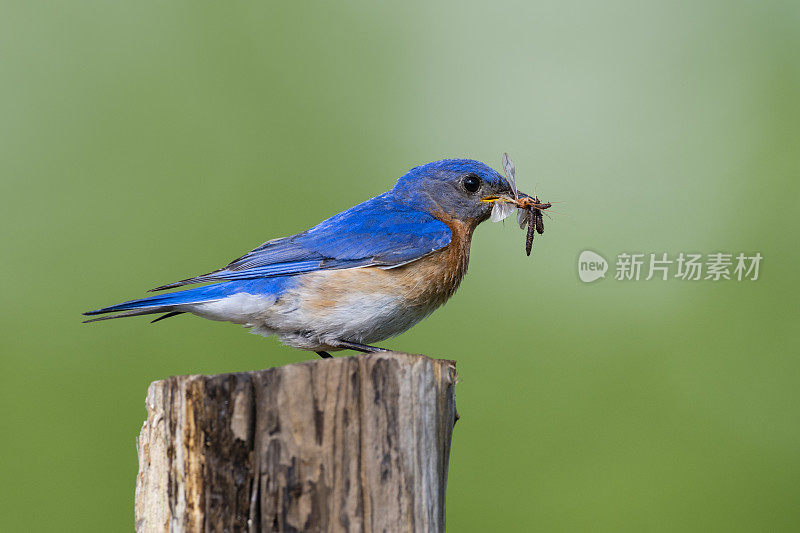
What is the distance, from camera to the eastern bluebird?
182 inches

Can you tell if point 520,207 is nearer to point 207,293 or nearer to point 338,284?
point 338,284

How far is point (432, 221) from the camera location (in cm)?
522

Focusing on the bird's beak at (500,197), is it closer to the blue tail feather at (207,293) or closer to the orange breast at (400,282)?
the orange breast at (400,282)

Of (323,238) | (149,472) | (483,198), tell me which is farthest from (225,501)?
(483,198)

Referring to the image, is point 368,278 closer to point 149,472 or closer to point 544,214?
point 544,214

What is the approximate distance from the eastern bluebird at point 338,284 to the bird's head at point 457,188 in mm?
348

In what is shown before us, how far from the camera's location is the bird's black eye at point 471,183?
18.4 ft

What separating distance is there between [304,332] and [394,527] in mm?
2158
